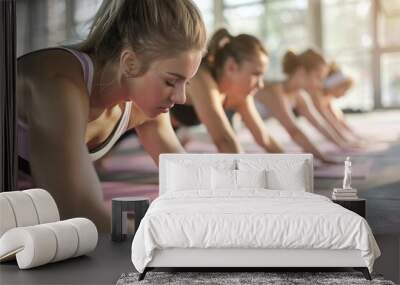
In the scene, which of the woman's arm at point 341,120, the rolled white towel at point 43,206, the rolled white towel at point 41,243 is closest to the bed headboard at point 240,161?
the woman's arm at point 341,120

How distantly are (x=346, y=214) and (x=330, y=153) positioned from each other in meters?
2.41

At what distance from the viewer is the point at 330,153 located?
7016 mm

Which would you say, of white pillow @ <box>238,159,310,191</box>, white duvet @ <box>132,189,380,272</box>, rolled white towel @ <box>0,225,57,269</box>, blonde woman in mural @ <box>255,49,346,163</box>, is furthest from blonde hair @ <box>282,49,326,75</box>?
rolled white towel @ <box>0,225,57,269</box>

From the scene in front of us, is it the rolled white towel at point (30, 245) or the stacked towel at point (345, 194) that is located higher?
the stacked towel at point (345, 194)

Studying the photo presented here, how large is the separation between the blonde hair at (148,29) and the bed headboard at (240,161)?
97 centimetres

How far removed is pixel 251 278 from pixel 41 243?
1.55 meters

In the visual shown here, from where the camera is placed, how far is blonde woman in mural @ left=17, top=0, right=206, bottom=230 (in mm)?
6887

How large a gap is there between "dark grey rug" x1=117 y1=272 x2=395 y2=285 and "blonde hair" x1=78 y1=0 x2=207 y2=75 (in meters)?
2.67

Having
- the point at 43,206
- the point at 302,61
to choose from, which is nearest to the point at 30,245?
the point at 43,206

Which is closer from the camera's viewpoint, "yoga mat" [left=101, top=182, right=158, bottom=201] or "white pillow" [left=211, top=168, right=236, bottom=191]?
"white pillow" [left=211, top=168, right=236, bottom=191]

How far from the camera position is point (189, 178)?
6.34 metres

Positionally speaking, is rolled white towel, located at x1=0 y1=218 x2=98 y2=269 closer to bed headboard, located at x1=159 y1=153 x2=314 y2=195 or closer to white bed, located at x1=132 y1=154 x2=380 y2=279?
white bed, located at x1=132 y1=154 x2=380 y2=279

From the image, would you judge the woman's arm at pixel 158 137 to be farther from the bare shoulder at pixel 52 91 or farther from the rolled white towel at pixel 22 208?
the rolled white towel at pixel 22 208

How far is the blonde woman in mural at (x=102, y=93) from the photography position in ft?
22.6
